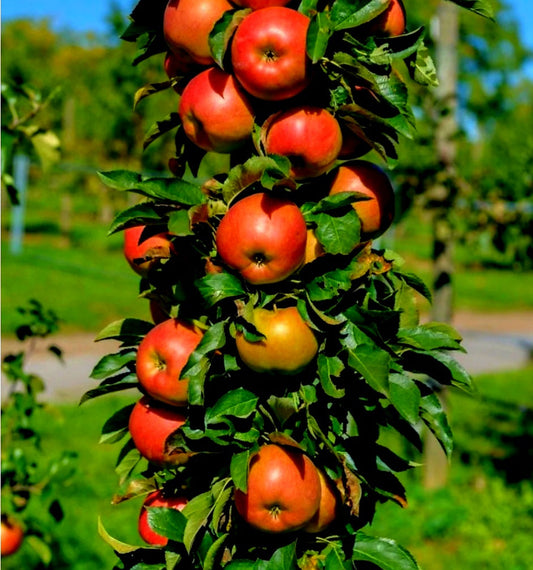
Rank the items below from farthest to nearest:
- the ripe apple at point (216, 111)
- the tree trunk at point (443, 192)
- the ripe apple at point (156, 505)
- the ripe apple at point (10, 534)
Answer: the tree trunk at point (443, 192), the ripe apple at point (10, 534), the ripe apple at point (156, 505), the ripe apple at point (216, 111)

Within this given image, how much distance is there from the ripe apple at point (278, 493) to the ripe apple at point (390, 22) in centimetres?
69

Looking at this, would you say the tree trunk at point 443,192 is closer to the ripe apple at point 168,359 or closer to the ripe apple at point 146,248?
the ripe apple at point 146,248

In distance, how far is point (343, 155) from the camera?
1453 mm

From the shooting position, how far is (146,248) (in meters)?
1.47

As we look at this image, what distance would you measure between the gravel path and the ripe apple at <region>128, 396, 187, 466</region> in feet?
12.8

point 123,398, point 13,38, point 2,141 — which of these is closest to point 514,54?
point 13,38

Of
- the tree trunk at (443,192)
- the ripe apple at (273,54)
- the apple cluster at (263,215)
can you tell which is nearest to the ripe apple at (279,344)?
the apple cluster at (263,215)

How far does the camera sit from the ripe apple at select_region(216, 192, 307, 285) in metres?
1.26

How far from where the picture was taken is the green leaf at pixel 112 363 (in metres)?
1.52

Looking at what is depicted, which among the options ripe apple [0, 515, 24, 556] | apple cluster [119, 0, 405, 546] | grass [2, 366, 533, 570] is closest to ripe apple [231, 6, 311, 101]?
apple cluster [119, 0, 405, 546]

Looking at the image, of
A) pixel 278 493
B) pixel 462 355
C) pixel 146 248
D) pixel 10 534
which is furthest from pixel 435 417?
pixel 462 355

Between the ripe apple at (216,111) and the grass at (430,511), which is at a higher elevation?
the ripe apple at (216,111)

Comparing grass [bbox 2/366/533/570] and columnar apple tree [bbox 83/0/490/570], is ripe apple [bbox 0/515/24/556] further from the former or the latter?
columnar apple tree [bbox 83/0/490/570]

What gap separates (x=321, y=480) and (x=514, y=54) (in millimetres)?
34914
